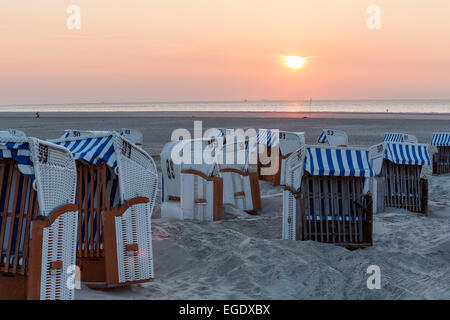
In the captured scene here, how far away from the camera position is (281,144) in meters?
15.6

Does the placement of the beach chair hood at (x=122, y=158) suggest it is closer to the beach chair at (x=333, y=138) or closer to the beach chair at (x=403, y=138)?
the beach chair at (x=333, y=138)

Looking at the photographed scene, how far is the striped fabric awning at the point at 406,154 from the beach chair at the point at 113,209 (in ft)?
21.5

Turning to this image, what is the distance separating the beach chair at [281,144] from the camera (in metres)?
15.4

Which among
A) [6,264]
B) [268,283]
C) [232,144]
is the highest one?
[232,144]

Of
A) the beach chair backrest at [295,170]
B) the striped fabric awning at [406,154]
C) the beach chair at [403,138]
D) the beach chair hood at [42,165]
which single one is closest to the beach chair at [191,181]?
the beach chair backrest at [295,170]

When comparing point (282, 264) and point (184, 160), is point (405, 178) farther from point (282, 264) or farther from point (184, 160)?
point (282, 264)

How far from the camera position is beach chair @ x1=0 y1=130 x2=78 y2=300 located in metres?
4.77

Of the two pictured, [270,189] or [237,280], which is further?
[270,189]

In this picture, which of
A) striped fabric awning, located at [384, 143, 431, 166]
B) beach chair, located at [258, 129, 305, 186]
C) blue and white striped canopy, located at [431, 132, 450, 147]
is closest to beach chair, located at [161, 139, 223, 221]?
striped fabric awning, located at [384, 143, 431, 166]
